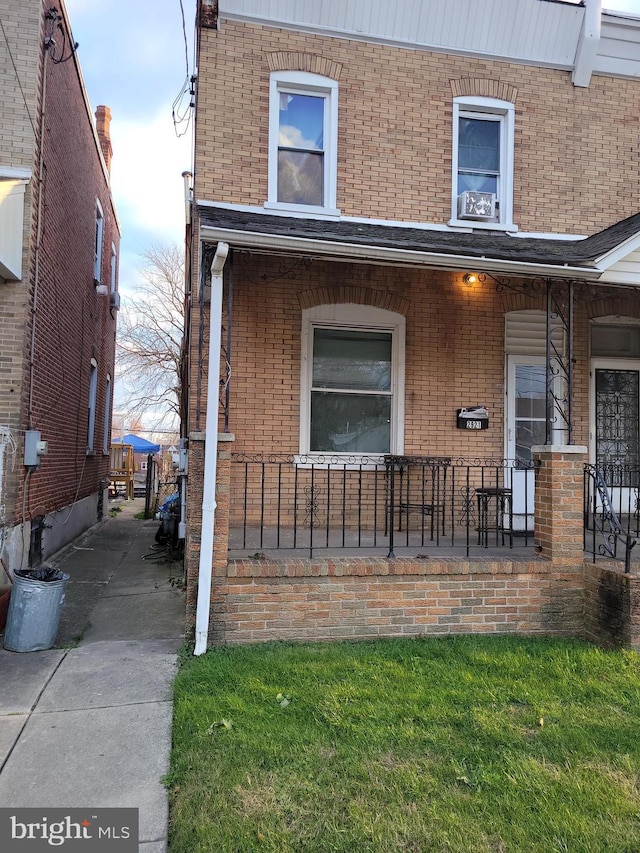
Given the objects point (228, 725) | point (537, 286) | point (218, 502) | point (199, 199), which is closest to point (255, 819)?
point (228, 725)

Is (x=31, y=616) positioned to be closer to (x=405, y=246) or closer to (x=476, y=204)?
(x=405, y=246)

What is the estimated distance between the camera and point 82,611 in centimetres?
595

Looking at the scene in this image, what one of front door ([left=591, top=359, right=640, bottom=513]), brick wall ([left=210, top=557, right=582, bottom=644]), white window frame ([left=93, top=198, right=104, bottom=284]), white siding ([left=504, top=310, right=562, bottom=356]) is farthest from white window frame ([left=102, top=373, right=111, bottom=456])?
front door ([left=591, top=359, right=640, bottom=513])

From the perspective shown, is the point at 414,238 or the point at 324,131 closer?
the point at 414,238

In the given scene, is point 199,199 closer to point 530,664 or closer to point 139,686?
point 139,686

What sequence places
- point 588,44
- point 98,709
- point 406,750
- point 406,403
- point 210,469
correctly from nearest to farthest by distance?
point 406,750 → point 98,709 → point 210,469 → point 406,403 → point 588,44

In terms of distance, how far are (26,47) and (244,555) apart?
650cm

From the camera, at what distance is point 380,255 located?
5.04 m

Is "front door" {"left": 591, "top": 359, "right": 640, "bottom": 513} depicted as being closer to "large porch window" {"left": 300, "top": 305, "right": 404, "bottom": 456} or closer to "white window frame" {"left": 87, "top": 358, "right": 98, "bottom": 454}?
"large porch window" {"left": 300, "top": 305, "right": 404, "bottom": 456}

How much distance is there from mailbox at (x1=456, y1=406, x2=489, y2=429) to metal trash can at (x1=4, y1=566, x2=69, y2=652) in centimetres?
482

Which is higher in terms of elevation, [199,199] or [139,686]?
[199,199]

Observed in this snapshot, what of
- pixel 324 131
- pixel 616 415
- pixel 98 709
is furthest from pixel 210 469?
pixel 616 415

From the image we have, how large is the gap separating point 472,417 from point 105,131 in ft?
39.9

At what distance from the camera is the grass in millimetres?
2543
